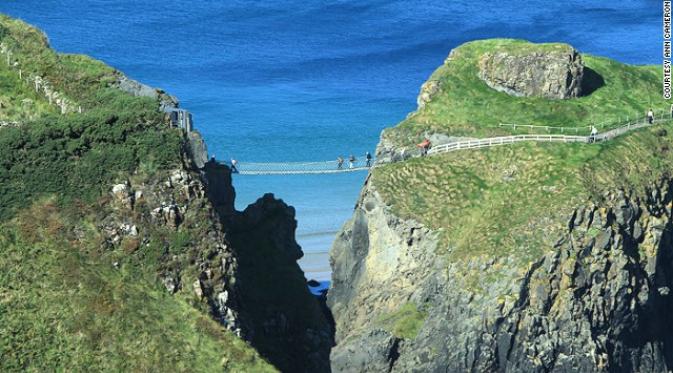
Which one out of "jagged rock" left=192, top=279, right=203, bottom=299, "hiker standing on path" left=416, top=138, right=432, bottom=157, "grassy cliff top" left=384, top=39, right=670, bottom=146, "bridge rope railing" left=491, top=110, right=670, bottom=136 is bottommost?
"jagged rock" left=192, top=279, right=203, bottom=299

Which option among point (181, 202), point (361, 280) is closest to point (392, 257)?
point (361, 280)

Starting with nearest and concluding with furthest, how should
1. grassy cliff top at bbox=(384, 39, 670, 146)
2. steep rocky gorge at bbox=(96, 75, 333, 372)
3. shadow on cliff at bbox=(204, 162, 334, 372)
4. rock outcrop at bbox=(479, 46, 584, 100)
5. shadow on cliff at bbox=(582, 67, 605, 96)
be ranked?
steep rocky gorge at bbox=(96, 75, 333, 372), shadow on cliff at bbox=(204, 162, 334, 372), grassy cliff top at bbox=(384, 39, 670, 146), rock outcrop at bbox=(479, 46, 584, 100), shadow on cliff at bbox=(582, 67, 605, 96)

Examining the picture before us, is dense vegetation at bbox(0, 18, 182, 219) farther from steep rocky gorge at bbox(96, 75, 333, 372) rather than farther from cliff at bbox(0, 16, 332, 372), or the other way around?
steep rocky gorge at bbox(96, 75, 333, 372)

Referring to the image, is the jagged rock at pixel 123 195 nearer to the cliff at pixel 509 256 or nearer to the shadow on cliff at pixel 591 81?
the cliff at pixel 509 256

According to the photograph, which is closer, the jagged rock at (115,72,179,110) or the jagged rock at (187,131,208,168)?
the jagged rock at (115,72,179,110)

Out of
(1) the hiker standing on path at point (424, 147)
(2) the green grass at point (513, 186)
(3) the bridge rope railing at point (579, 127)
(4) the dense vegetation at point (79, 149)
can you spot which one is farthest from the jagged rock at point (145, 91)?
(3) the bridge rope railing at point (579, 127)

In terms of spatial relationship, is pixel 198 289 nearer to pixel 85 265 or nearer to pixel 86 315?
pixel 85 265

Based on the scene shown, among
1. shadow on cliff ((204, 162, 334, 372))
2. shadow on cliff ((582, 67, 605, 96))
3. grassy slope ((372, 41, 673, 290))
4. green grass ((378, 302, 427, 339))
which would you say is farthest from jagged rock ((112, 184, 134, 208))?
shadow on cliff ((582, 67, 605, 96))
